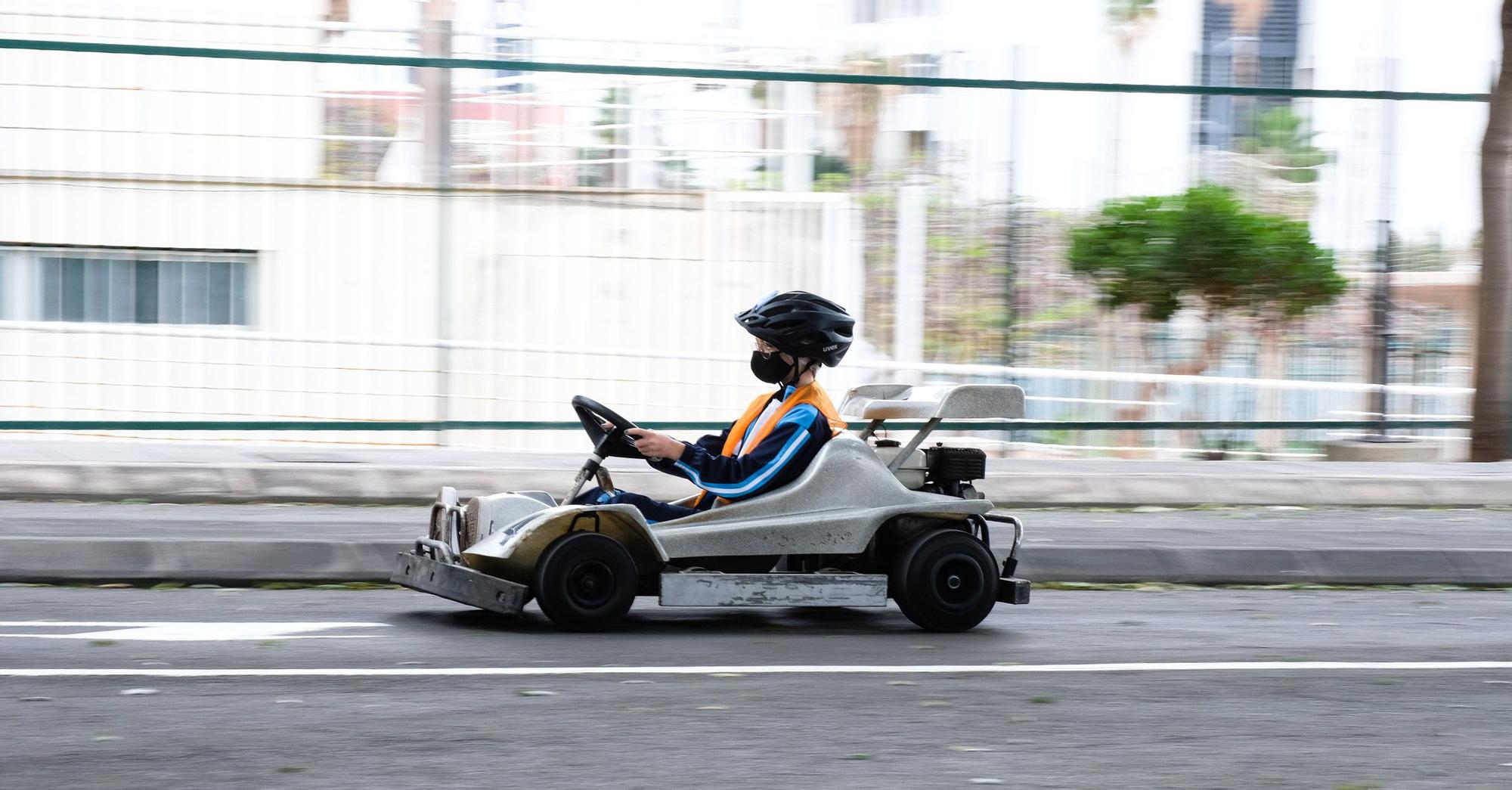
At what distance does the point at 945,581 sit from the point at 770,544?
783 millimetres

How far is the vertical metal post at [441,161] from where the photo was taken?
12875 mm

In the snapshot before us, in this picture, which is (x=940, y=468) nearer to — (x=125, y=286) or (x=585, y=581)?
(x=585, y=581)

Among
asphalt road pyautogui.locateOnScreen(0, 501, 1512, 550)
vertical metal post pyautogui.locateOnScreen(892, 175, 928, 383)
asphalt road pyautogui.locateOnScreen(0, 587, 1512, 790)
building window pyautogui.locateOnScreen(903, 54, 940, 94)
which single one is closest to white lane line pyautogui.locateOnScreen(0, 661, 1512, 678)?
asphalt road pyautogui.locateOnScreen(0, 587, 1512, 790)

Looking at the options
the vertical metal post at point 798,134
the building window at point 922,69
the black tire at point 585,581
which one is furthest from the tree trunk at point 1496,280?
the black tire at point 585,581

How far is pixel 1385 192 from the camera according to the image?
1491cm

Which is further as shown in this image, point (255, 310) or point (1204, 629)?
point (255, 310)

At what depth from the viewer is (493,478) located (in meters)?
12.4

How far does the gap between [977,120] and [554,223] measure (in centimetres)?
317

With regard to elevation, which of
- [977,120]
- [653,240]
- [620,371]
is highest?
[977,120]

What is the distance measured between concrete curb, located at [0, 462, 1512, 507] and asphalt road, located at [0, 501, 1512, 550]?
14 centimetres

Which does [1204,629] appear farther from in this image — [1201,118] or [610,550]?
[1201,118]

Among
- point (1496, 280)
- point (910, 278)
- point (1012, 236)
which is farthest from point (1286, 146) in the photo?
point (910, 278)

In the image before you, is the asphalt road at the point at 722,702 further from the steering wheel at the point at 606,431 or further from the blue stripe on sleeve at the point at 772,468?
the steering wheel at the point at 606,431

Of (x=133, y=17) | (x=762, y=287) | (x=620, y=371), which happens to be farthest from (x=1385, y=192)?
(x=133, y=17)
